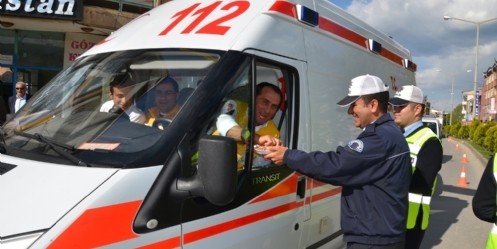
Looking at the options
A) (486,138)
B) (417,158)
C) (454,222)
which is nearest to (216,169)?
(417,158)

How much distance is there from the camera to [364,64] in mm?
4531

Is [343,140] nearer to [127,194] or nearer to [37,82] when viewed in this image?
[127,194]

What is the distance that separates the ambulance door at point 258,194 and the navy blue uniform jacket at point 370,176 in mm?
294

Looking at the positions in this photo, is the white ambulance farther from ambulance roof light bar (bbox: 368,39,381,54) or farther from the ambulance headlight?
ambulance roof light bar (bbox: 368,39,381,54)

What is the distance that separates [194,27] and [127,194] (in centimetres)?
125

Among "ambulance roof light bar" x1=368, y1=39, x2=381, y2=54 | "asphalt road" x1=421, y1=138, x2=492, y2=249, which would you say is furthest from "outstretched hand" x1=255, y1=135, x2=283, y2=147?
"asphalt road" x1=421, y1=138, x2=492, y2=249

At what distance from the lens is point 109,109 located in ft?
8.87

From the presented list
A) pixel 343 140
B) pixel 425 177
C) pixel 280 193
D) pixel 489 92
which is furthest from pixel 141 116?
pixel 489 92

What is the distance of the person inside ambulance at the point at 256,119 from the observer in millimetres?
2613

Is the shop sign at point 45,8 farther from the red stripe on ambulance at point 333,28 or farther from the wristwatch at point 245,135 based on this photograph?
the wristwatch at point 245,135

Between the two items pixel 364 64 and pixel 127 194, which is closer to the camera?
pixel 127 194

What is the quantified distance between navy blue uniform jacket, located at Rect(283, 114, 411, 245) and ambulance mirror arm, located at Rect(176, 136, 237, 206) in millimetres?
691

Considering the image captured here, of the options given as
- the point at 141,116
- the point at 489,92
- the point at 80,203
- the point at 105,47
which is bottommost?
the point at 80,203

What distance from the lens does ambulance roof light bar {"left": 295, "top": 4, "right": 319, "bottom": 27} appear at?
11.1ft
